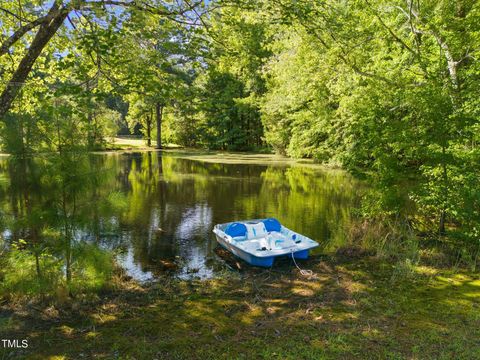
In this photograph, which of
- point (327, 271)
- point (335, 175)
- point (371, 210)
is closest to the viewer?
point (327, 271)

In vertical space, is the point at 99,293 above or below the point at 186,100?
below

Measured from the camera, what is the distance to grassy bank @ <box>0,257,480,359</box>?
3865mm

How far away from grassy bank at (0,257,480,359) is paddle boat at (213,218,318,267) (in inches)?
42.5

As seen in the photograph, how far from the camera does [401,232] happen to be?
817cm

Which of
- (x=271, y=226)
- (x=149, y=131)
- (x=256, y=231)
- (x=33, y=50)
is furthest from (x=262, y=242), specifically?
(x=149, y=131)

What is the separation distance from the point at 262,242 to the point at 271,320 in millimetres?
3559

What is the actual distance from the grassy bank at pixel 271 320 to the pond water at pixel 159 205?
118cm

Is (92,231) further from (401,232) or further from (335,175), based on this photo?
(335,175)

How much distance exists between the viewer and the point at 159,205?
13906 mm

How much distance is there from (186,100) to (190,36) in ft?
3.99

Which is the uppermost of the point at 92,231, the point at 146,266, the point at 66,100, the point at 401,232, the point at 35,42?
the point at 35,42

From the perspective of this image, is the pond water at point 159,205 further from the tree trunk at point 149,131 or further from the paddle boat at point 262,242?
the tree trunk at point 149,131

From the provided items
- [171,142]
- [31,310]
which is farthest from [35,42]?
[171,142]

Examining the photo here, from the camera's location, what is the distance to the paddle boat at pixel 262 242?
7.70 meters
